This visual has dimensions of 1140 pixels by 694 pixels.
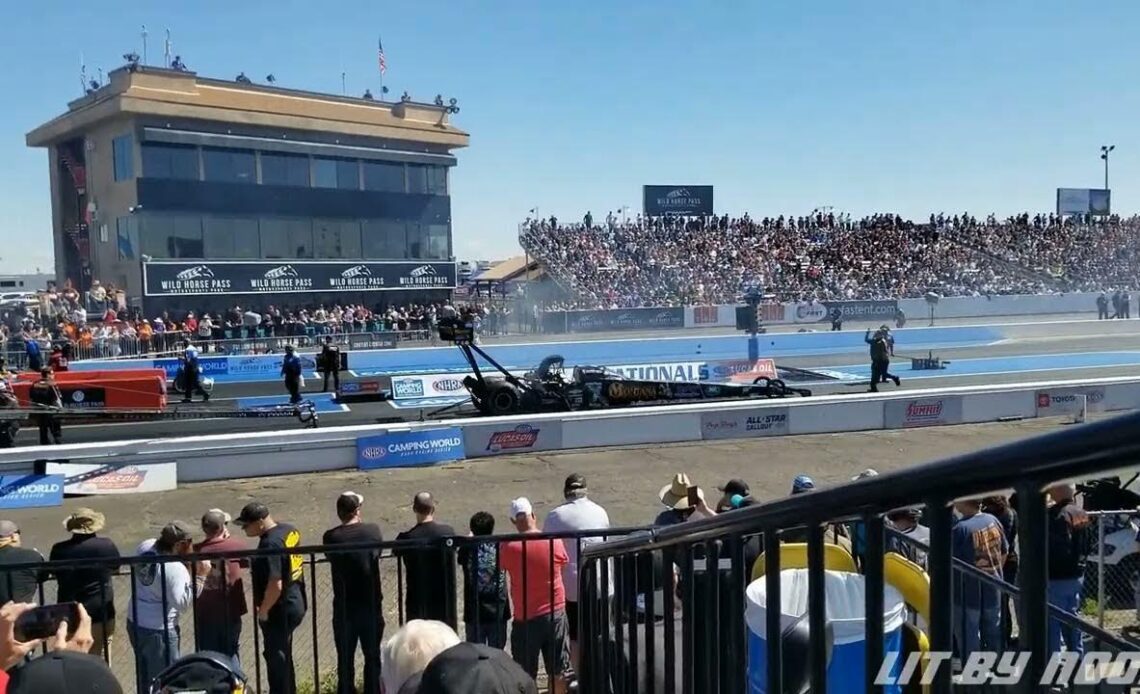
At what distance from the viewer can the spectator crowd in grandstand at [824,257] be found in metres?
45.5

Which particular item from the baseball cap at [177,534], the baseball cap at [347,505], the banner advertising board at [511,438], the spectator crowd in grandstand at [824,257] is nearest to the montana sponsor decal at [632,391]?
the banner advertising board at [511,438]

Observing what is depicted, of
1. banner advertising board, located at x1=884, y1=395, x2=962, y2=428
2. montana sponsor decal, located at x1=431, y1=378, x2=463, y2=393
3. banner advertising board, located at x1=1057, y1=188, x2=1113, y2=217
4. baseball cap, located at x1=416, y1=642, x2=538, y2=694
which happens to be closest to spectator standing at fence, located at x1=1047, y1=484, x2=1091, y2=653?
baseball cap, located at x1=416, y1=642, x2=538, y2=694

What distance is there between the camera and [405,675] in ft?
9.17

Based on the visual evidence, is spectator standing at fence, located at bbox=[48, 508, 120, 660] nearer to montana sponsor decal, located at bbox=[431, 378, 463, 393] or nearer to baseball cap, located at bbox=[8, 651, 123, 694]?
baseball cap, located at bbox=[8, 651, 123, 694]

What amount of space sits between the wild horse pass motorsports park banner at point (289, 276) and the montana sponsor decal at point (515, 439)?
27.7 meters

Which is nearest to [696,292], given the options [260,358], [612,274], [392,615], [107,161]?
[612,274]

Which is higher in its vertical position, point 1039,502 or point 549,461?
point 1039,502

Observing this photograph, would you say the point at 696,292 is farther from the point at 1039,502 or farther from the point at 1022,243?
the point at 1039,502

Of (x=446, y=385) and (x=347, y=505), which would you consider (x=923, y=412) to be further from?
(x=347, y=505)

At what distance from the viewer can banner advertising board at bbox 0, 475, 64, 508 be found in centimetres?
1270

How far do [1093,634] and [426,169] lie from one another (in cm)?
4789

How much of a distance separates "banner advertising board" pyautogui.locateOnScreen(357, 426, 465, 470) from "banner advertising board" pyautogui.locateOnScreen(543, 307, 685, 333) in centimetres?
2212

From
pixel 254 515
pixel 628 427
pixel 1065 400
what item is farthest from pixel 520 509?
pixel 1065 400

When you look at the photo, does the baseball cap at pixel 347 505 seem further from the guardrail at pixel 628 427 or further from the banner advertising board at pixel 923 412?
the banner advertising board at pixel 923 412
